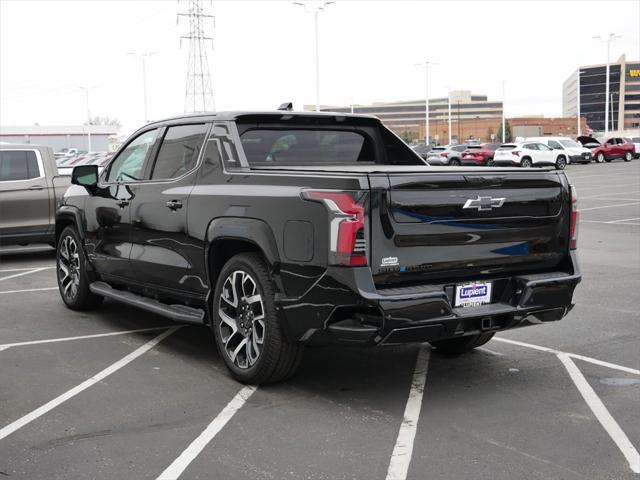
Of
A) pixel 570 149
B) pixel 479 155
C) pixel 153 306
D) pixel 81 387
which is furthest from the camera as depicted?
pixel 570 149

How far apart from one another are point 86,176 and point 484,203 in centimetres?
399

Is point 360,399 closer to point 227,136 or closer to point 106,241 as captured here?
point 227,136

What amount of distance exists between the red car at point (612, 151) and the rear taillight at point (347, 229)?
52.0 metres

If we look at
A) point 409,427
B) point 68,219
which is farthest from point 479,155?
point 409,427

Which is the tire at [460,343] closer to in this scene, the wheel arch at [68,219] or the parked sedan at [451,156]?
the wheel arch at [68,219]

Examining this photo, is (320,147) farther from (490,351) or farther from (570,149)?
(570,149)

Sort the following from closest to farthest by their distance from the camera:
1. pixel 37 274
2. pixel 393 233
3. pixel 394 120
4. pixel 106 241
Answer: pixel 393 233 → pixel 106 241 → pixel 37 274 → pixel 394 120

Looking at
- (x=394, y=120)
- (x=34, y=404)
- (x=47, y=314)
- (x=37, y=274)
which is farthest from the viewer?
(x=394, y=120)

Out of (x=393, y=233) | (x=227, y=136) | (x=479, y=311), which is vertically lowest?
(x=479, y=311)

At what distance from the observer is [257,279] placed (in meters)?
5.20

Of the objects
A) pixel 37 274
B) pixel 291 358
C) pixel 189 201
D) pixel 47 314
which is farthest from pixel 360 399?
pixel 37 274

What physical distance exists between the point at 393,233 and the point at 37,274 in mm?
7803

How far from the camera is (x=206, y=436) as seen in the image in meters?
4.48

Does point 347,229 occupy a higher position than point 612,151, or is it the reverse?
point 347,229
